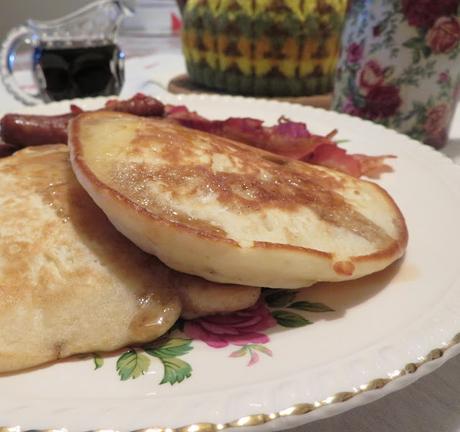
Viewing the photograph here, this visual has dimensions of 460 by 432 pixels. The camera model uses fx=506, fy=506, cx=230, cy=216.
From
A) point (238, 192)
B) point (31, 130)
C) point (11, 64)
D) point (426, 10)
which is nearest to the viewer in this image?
point (238, 192)

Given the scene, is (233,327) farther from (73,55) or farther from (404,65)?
(73,55)

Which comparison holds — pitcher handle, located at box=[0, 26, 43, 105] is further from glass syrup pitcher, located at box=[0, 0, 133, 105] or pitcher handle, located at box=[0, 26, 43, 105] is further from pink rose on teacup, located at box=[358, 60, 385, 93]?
pink rose on teacup, located at box=[358, 60, 385, 93]

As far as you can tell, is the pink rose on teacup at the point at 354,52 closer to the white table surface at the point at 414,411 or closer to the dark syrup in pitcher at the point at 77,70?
the dark syrup in pitcher at the point at 77,70

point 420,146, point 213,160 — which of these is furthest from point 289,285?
point 420,146

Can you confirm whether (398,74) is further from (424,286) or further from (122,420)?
(122,420)

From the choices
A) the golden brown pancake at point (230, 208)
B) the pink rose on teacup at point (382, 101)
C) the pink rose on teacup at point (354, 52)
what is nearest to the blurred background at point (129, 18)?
the pink rose on teacup at point (354, 52)

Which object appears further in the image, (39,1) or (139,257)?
(39,1)

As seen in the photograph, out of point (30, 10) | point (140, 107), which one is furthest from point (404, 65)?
point (30, 10)
